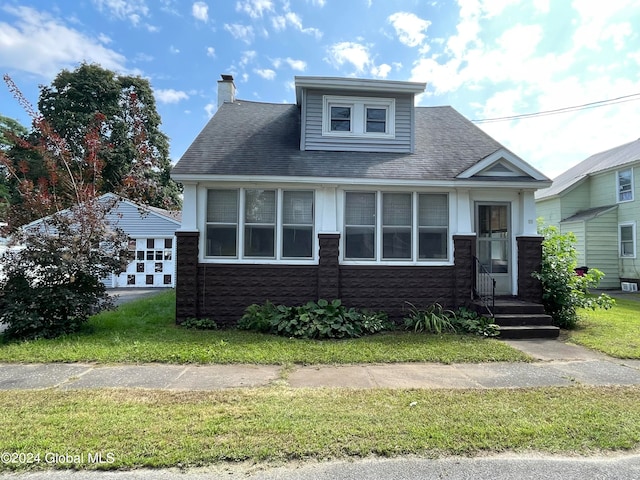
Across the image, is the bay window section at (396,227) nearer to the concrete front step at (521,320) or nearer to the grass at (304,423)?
the concrete front step at (521,320)

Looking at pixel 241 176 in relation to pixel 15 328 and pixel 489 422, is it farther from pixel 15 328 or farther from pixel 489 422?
pixel 489 422

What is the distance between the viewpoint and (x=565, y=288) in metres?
8.26

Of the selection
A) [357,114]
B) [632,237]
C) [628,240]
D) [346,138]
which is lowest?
[628,240]

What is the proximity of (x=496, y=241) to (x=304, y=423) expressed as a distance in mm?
7320

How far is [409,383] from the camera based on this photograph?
15.6 feet

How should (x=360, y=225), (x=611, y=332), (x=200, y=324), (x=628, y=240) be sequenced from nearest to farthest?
(x=611, y=332) → (x=200, y=324) → (x=360, y=225) → (x=628, y=240)

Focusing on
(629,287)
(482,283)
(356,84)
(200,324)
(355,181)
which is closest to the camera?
(200,324)

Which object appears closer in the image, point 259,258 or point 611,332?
point 611,332

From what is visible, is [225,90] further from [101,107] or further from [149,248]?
[101,107]

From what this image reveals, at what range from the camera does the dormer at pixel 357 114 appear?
9.15 meters

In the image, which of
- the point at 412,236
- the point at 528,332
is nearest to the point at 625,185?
the point at 528,332

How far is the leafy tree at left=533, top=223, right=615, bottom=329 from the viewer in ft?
26.9

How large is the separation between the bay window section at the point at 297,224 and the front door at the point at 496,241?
164 inches

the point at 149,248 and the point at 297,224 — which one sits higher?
the point at 297,224
